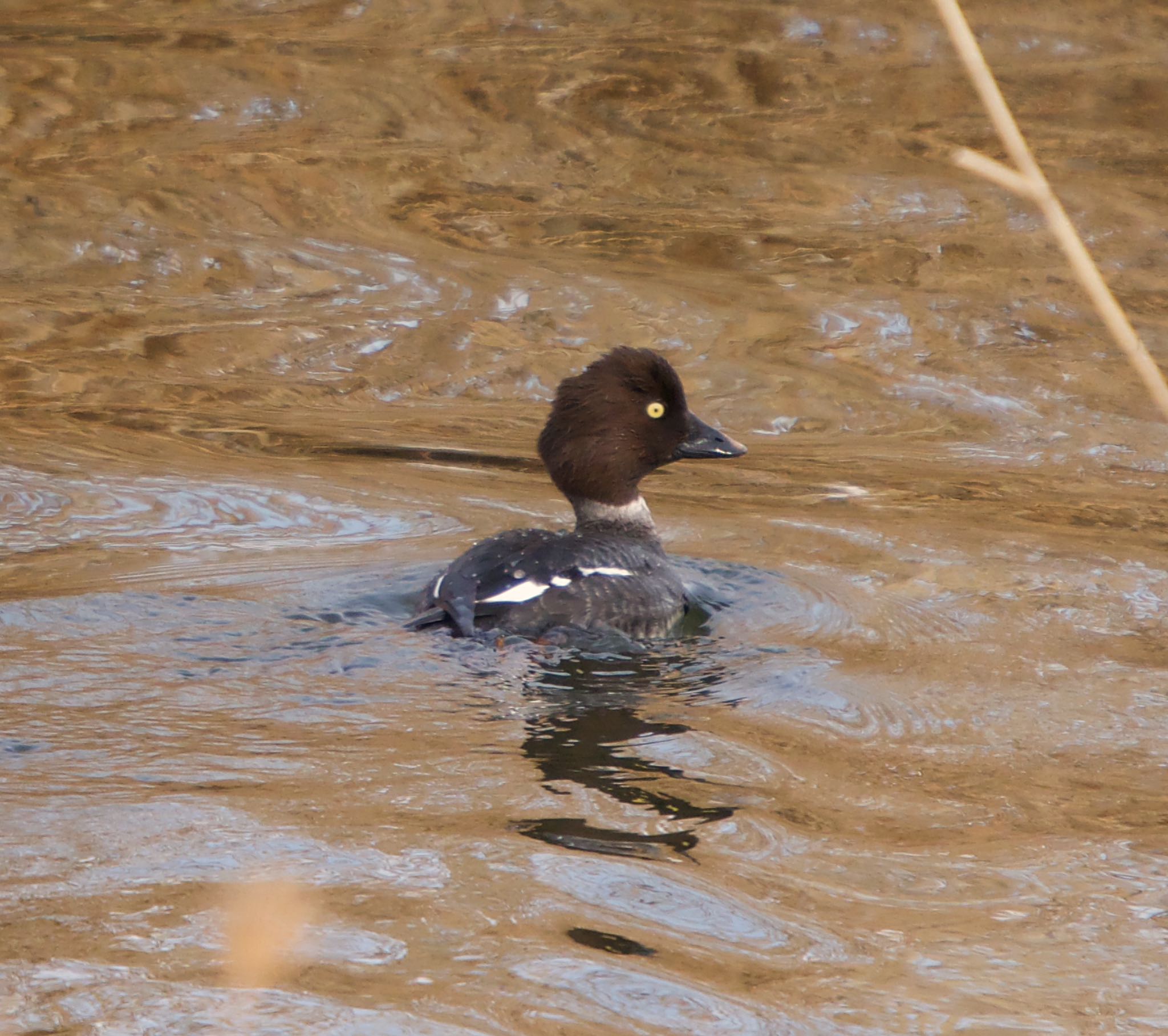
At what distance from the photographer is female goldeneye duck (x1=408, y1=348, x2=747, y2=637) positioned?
5.05 metres

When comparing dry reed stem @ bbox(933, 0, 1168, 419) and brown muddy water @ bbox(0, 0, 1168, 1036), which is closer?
dry reed stem @ bbox(933, 0, 1168, 419)

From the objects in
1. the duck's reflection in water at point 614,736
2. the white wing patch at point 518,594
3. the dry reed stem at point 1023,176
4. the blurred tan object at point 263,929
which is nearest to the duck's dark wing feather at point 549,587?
the white wing patch at point 518,594

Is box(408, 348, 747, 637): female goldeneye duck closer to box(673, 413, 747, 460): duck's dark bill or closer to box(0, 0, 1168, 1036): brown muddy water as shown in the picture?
box(673, 413, 747, 460): duck's dark bill

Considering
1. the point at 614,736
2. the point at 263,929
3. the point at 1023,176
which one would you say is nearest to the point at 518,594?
the point at 614,736

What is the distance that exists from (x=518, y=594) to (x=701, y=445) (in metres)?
1.25

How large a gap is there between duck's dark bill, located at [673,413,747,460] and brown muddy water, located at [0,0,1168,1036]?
0.39 meters

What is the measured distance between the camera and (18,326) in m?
8.27

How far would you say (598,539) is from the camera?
5477mm

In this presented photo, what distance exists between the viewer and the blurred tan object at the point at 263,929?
9.52ft

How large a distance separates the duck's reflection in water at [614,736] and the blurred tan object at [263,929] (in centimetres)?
59

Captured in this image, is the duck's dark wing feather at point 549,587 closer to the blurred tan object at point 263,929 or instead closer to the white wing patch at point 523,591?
the white wing patch at point 523,591

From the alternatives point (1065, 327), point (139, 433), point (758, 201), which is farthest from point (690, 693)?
point (758, 201)

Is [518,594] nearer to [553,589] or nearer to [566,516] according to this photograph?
[553,589]

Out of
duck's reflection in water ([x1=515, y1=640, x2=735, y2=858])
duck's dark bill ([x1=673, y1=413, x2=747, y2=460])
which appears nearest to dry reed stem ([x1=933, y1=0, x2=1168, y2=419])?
duck's reflection in water ([x1=515, y1=640, x2=735, y2=858])
